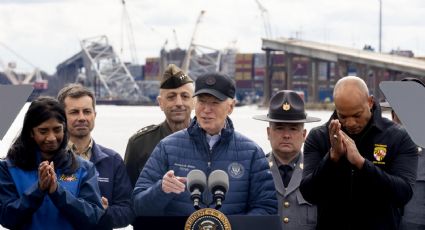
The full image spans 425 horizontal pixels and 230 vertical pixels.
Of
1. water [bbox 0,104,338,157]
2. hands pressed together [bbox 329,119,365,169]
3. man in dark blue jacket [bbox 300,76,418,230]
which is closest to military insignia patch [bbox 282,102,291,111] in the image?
man in dark blue jacket [bbox 300,76,418,230]

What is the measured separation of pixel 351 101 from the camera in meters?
4.42

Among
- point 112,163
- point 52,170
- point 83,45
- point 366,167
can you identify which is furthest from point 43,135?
point 83,45

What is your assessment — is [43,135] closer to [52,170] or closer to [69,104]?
[52,170]

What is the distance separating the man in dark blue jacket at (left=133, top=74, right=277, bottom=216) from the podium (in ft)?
1.79

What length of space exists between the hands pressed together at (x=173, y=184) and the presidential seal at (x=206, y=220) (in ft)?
1.27

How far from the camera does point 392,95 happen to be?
3.64m

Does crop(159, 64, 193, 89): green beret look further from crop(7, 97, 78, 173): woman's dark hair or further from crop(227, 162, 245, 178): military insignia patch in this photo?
crop(7, 97, 78, 173): woman's dark hair

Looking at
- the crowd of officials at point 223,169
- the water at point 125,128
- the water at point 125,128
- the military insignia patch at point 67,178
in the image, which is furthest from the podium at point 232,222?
the water at point 125,128

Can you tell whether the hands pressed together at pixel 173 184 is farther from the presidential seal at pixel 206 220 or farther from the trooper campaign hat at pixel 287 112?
the trooper campaign hat at pixel 287 112

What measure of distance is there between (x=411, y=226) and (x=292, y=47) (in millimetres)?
92904

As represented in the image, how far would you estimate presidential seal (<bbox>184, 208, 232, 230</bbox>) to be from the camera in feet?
12.6

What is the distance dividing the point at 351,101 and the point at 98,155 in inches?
63.9

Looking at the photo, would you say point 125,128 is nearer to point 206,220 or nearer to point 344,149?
point 344,149

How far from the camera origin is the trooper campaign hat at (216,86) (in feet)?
15.6
